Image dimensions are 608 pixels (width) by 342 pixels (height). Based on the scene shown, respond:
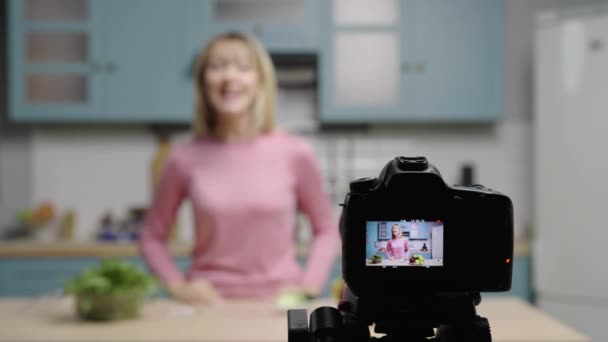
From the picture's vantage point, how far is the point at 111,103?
2.85m

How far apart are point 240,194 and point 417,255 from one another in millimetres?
1065

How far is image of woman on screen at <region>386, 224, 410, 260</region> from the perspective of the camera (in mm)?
411

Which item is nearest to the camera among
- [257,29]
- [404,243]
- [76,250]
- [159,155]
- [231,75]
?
[404,243]

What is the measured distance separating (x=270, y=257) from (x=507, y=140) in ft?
6.85

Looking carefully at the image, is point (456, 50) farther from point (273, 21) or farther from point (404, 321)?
point (404, 321)

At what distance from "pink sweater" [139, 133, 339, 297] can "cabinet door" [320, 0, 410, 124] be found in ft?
4.52

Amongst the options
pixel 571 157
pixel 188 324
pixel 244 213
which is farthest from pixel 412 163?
pixel 571 157

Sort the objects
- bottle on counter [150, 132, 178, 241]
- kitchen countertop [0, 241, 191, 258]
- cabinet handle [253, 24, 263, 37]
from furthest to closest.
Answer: bottle on counter [150, 132, 178, 241] → cabinet handle [253, 24, 263, 37] → kitchen countertop [0, 241, 191, 258]

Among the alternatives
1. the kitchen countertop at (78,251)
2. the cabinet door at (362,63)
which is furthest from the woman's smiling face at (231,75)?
the cabinet door at (362,63)

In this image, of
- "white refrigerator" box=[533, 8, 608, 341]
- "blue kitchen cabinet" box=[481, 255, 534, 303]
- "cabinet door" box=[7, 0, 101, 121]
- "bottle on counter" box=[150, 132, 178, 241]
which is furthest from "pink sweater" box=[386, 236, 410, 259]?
"bottle on counter" box=[150, 132, 178, 241]

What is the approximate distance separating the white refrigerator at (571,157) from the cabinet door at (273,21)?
3.35ft

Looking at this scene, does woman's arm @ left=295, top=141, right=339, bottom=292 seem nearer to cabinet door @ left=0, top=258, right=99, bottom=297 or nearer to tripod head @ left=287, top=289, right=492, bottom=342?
tripod head @ left=287, top=289, right=492, bottom=342

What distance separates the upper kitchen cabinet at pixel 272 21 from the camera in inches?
110

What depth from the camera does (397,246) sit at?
1.35 ft
